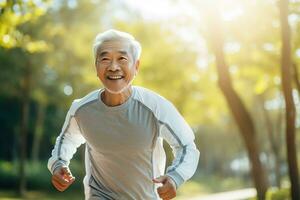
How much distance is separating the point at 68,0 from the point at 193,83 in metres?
15.1

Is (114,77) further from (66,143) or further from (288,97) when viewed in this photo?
(288,97)

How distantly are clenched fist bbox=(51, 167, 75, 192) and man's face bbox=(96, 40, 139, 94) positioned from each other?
63 centimetres

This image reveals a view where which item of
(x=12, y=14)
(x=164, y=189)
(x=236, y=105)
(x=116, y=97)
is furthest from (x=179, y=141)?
(x=236, y=105)

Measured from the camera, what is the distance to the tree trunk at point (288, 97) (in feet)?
38.9

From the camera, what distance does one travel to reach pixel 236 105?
1445 cm

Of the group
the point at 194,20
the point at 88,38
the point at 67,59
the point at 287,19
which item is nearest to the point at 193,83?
the point at 194,20

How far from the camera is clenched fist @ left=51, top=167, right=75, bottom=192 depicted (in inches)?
160

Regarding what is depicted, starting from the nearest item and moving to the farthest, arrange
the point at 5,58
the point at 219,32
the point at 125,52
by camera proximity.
Answer: the point at 125,52
the point at 219,32
the point at 5,58

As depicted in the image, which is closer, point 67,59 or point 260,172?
point 260,172

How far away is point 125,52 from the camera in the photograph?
13.4 ft

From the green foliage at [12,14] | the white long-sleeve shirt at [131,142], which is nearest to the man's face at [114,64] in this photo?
the white long-sleeve shirt at [131,142]

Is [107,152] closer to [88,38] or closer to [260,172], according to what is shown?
[260,172]

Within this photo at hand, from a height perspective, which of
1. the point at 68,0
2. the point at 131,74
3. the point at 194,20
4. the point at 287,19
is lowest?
the point at 131,74

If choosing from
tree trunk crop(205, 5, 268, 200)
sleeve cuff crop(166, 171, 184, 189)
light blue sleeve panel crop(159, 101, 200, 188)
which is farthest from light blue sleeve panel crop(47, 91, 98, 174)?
tree trunk crop(205, 5, 268, 200)
